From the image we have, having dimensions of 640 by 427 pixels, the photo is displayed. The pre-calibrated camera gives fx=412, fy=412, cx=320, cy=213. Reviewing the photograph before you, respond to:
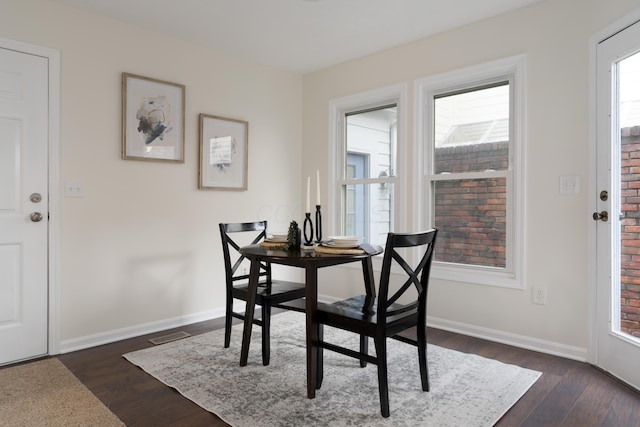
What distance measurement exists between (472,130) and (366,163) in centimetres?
109

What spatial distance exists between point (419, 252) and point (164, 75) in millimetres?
2583

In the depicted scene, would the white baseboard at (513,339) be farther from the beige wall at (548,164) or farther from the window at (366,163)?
the window at (366,163)

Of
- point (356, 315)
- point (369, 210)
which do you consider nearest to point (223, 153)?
point (369, 210)

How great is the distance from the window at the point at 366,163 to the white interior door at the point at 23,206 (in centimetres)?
248

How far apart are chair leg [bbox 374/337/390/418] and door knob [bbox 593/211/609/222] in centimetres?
165

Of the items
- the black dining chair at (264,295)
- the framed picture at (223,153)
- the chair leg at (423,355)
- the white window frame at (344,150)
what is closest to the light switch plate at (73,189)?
the framed picture at (223,153)

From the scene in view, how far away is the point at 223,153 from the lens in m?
3.76

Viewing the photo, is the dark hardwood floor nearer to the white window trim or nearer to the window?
the white window trim

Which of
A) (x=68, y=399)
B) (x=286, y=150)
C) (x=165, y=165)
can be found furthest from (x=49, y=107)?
(x=286, y=150)

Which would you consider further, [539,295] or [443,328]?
[443,328]

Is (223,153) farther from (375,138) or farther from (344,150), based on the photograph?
(375,138)

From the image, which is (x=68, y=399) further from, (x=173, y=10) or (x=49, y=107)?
(x=173, y=10)

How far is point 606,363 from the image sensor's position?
2.49 metres

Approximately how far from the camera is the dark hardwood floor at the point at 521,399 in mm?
1941
